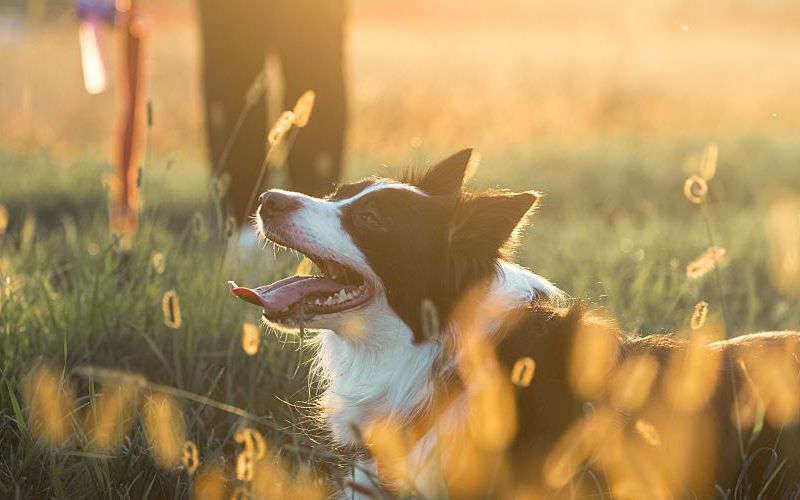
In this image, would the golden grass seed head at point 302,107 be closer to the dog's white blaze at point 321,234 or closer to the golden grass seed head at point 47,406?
the dog's white blaze at point 321,234

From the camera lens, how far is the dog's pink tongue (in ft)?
8.80

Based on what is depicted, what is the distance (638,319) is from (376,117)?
9121mm

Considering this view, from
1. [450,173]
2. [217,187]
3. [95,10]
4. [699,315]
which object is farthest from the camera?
[95,10]

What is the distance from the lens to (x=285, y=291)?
2.72 m

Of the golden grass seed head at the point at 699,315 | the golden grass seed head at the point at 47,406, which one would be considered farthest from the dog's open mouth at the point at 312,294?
the golden grass seed head at the point at 699,315

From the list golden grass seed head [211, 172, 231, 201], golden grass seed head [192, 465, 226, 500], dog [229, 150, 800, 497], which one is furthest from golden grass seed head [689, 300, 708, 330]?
golden grass seed head [211, 172, 231, 201]

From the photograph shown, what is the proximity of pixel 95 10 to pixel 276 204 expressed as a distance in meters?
2.79

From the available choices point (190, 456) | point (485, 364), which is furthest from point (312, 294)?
point (190, 456)

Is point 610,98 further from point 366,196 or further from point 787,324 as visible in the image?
point 366,196

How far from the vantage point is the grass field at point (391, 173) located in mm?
3221

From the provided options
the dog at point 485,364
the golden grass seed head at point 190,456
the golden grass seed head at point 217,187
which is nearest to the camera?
the golden grass seed head at point 190,456

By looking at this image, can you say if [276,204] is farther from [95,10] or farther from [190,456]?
[95,10]

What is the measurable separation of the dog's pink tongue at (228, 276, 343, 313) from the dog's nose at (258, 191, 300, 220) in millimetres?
186

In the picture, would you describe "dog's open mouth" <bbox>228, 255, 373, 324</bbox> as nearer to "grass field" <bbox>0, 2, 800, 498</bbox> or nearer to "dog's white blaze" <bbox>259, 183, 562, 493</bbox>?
"dog's white blaze" <bbox>259, 183, 562, 493</bbox>
